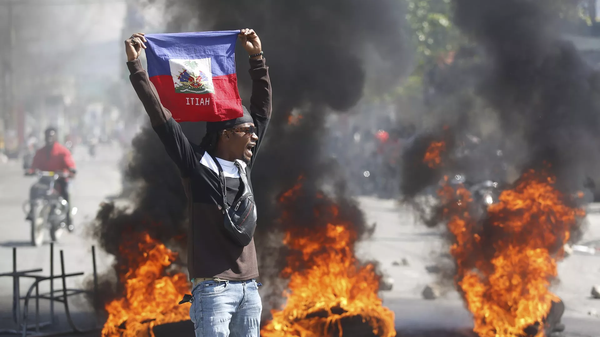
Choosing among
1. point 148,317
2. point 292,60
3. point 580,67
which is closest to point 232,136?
point 148,317

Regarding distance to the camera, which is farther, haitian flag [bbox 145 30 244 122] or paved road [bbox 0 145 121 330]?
paved road [bbox 0 145 121 330]

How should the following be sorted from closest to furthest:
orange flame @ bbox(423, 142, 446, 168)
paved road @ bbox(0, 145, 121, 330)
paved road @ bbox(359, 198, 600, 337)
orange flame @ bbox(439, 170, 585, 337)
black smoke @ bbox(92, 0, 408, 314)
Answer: orange flame @ bbox(439, 170, 585, 337) < black smoke @ bbox(92, 0, 408, 314) < paved road @ bbox(359, 198, 600, 337) < orange flame @ bbox(423, 142, 446, 168) < paved road @ bbox(0, 145, 121, 330)

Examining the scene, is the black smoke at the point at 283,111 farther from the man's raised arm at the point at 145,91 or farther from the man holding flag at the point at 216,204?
the man's raised arm at the point at 145,91

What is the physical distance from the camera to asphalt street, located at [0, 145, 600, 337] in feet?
21.2

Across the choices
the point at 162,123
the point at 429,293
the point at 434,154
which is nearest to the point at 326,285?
the point at 429,293

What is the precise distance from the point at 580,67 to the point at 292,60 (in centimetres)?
257

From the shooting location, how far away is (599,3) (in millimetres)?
9297

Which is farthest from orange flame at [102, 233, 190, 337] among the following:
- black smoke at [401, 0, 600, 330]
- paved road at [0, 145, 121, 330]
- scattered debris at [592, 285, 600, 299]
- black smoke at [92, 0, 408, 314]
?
scattered debris at [592, 285, 600, 299]

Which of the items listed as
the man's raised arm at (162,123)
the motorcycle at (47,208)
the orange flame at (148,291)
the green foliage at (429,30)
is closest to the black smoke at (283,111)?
the orange flame at (148,291)

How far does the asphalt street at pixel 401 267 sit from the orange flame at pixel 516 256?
42 centimetres

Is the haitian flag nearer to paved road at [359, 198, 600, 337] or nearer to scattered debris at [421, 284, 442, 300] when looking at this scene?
paved road at [359, 198, 600, 337]


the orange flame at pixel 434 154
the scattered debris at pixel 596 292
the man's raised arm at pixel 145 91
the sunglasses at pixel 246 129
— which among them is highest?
the orange flame at pixel 434 154

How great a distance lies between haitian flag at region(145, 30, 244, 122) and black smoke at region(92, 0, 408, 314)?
257 cm

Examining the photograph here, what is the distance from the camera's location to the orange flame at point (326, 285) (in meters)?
5.47
